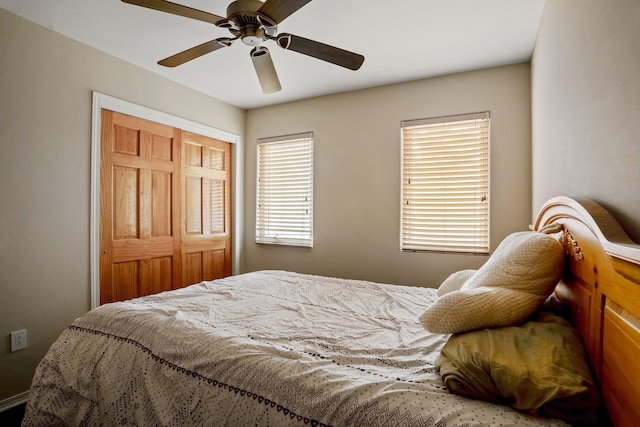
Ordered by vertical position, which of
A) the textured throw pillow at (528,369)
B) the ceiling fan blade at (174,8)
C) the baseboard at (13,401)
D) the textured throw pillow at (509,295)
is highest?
the ceiling fan blade at (174,8)

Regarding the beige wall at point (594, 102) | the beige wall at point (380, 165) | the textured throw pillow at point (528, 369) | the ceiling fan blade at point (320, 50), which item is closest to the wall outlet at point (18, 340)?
the beige wall at point (380, 165)

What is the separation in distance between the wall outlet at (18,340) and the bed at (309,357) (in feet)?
2.74

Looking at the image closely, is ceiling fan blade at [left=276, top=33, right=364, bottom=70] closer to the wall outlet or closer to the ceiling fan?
the ceiling fan

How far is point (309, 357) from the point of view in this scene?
122 centimetres

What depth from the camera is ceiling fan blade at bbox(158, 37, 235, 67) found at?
1840 mm

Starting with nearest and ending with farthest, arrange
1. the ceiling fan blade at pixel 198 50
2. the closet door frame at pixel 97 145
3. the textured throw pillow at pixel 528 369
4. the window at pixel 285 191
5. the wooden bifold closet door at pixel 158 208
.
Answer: the textured throw pillow at pixel 528 369 → the ceiling fan blade at pixel 198 50 → the closet door frame at pixel 97 145 → the wooden bifold closet door at pixel 158 208 → the window at pixel 285 191

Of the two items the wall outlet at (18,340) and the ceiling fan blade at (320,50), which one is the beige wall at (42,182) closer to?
the wall outlet at (18,340)

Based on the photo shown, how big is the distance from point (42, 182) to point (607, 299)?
10.4ft

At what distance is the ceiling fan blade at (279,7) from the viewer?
146cm

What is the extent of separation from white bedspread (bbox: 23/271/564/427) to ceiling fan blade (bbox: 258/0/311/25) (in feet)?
4.98

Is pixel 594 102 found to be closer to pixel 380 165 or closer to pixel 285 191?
pixel 380 165

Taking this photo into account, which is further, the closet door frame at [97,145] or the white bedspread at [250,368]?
the closet door frame at [97,145]

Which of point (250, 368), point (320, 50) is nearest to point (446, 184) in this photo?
point (320, 50)

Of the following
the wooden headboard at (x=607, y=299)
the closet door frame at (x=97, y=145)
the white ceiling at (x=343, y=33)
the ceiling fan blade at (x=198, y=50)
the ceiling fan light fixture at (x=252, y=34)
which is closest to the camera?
the wooden headboard at (x=607, y=299)
